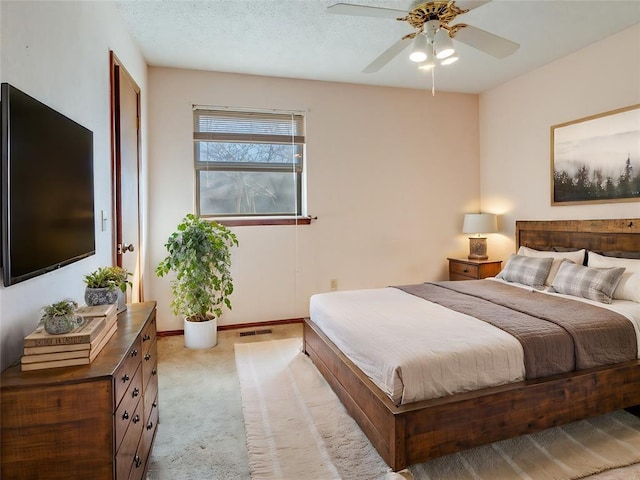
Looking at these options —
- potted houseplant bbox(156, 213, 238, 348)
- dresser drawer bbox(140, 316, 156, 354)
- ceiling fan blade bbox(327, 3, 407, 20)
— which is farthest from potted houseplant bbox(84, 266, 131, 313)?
ceiling fan blade bbox(327, 3, 407, 20)

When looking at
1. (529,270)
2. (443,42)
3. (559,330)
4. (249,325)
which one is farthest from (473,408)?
(249,325)

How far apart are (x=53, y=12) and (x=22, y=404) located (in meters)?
1.66

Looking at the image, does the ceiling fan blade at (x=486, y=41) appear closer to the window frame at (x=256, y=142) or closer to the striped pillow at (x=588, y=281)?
the striped pillow at (x=588, y=281)

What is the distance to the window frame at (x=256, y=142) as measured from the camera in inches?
162

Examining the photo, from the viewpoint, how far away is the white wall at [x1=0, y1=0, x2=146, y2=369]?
134cm

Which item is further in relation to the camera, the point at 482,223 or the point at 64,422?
the point at 482,223

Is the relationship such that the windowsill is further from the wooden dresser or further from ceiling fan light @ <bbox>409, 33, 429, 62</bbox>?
the wooden dresser

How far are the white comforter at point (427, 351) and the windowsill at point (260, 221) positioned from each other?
6.23 feet

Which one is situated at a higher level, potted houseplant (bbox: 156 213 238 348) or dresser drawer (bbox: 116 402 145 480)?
potted houseplant (bbox: 156 213 238 348)

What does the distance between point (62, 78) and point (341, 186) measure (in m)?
3.07

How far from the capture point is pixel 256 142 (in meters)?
4.23

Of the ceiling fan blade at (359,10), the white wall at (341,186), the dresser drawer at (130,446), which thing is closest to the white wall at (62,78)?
the dresser drawer at (130,446)

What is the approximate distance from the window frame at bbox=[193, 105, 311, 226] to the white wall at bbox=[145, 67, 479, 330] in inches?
3.3

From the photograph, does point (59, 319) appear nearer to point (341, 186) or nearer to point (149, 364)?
point (149, 364)
